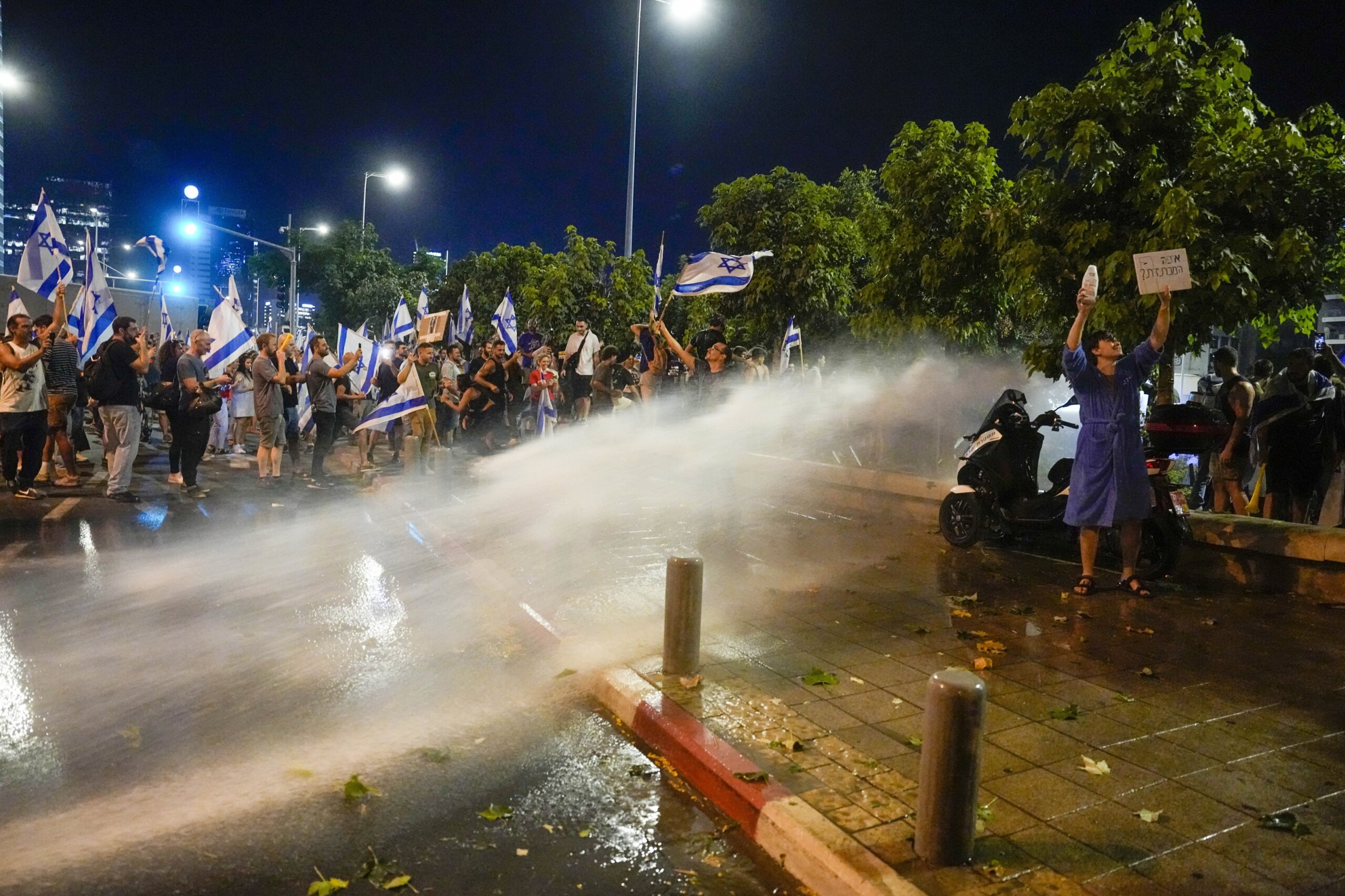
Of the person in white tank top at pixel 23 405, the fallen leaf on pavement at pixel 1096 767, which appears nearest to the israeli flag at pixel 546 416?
the person in white tank top at pixel 23 405

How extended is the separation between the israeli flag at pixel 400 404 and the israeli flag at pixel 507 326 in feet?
16.6

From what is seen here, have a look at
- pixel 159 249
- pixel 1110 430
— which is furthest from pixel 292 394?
pixel 1110 430

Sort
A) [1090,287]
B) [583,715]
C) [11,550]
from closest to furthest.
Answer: [583,715] → [1090,287] → [11,550]

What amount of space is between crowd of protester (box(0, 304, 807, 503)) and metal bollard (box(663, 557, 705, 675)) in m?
5.62

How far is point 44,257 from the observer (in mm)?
13398

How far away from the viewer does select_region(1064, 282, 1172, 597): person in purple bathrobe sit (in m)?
Result: 6.78

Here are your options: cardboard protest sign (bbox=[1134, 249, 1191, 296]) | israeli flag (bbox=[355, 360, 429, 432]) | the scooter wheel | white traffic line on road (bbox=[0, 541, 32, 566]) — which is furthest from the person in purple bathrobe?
israeli flag (bbox=[355, 360, 429, 432])

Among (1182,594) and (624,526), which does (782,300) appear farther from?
(1182,594)

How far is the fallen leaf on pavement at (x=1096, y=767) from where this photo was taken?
4098 mm

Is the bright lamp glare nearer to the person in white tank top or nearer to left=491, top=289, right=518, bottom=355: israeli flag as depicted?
left=491, top=289, right=518, bottom=355: israeli flag

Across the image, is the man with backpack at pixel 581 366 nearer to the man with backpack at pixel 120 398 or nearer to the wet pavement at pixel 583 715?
the man with backpack at pixel 120 398

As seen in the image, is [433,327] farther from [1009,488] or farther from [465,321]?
[1009,488]

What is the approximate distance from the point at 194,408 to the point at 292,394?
3676 mm

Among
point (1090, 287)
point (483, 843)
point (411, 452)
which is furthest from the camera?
point (411, 452)
